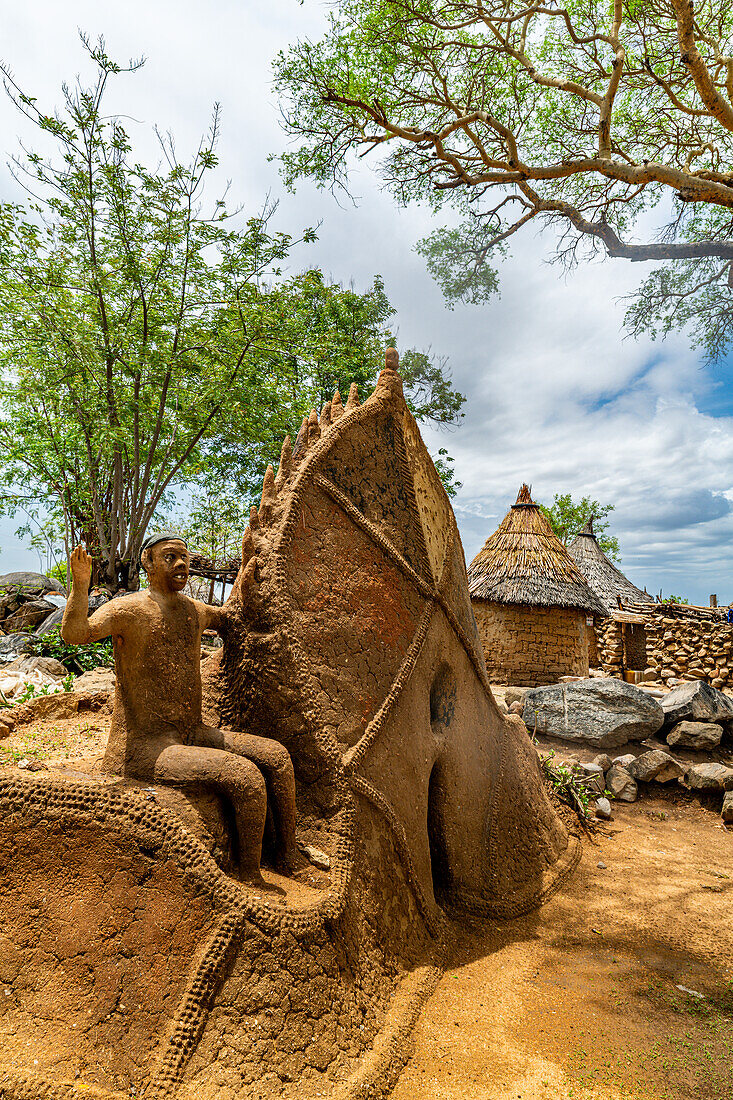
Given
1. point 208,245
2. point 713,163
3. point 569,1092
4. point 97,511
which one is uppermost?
point 713,163

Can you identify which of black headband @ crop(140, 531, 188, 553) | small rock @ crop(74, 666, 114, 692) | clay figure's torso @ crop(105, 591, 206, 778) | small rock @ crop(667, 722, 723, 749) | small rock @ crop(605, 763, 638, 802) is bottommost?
small rock @ crop(605, 763, 638, 802)

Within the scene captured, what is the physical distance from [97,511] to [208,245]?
184 inches

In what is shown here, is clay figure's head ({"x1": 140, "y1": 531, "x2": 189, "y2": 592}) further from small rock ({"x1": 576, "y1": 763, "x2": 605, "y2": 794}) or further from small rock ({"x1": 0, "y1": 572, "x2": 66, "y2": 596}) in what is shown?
small rock ({"x1": 0, "y1": 572, "x2": 66, "y2": 596})

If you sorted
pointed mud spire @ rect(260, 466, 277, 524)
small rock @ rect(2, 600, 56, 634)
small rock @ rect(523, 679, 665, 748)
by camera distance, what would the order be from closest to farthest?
pointed mud spire @ rect(260, 466, 277, 524) → small rock @ rect(523, 679, 665, 748) → small rock @ rect(2, 600, 56, 634)

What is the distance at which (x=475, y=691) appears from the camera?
4438 mm

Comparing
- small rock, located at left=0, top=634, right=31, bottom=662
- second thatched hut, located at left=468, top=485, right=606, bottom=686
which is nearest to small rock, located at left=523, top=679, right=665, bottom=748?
second thatched hut, located at left=468, top=485, right=606, bottom=686

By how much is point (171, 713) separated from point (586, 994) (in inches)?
103

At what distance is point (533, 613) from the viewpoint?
12.9 m

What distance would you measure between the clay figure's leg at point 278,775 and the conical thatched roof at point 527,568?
10.4m

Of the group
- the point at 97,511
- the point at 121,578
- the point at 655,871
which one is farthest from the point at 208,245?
the point at 655,871

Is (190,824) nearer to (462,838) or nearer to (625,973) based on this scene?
(462,838)

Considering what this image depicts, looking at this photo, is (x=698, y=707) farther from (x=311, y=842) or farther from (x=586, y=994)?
(x=311, y=842)

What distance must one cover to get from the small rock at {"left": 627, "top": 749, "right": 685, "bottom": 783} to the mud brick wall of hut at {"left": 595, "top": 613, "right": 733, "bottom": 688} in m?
8.59

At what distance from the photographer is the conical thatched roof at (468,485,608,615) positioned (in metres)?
12.7
